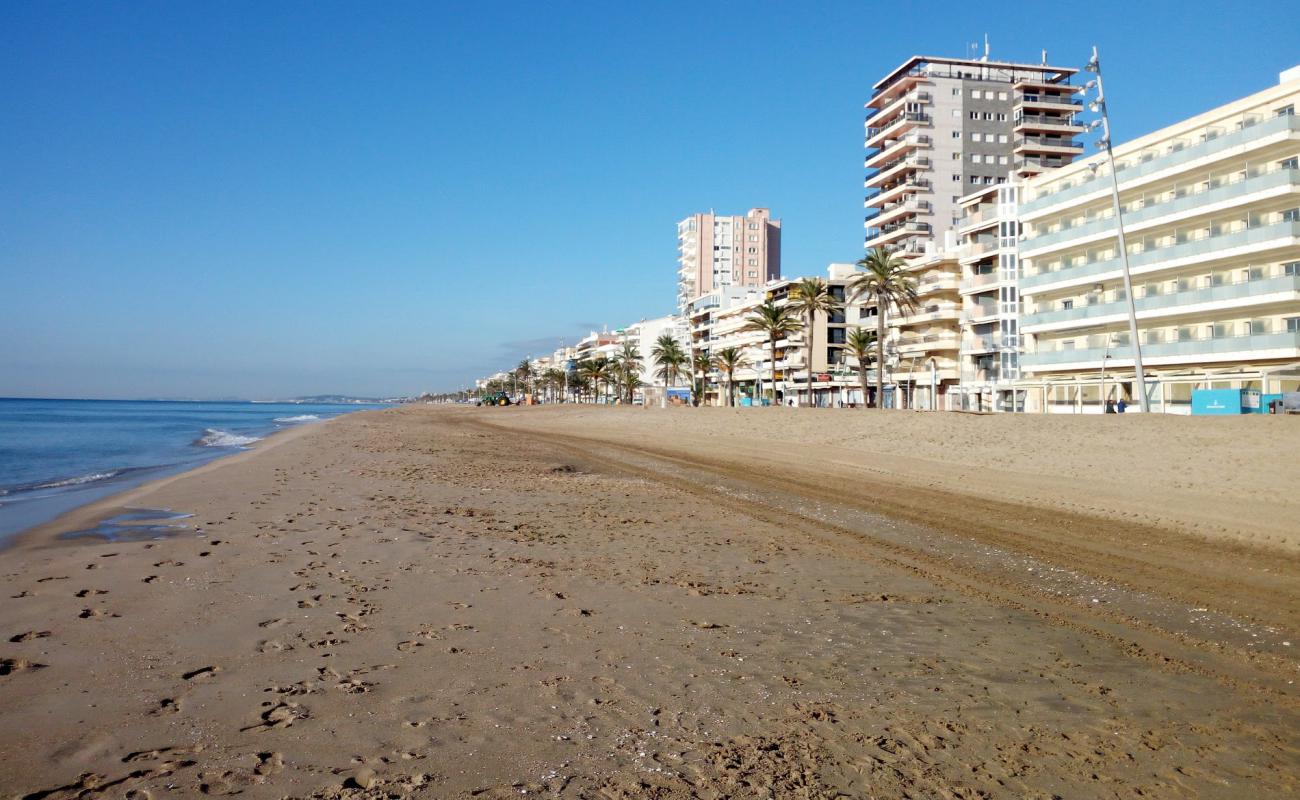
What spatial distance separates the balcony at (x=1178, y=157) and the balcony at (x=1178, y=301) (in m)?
7.00

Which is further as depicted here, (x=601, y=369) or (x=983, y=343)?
(x=601, y=369)

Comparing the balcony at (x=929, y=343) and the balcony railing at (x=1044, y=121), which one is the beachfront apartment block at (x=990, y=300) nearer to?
the balcony at (x=929, y=343)

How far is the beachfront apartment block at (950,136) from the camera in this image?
84.9 meters

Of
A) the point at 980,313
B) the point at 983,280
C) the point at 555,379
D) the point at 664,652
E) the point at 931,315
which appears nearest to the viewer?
the point at 664,652

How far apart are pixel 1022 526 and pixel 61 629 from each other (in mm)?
11798

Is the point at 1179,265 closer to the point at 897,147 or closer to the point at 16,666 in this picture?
the point at 897,147

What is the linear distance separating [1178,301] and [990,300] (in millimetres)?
21094

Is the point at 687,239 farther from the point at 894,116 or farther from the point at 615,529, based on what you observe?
the point at 615,529

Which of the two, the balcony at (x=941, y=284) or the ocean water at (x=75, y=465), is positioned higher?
the balcony at (x=941, y=284)

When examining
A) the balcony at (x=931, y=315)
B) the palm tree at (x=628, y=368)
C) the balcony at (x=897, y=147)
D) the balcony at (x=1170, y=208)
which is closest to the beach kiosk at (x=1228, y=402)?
the balcony at (x=1170, y=208)

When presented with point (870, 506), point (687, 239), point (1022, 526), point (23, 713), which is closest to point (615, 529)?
point (870, 506)

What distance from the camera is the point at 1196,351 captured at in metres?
43.3

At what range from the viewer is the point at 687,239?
159 m

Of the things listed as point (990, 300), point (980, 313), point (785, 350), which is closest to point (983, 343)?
point (980, 313)
